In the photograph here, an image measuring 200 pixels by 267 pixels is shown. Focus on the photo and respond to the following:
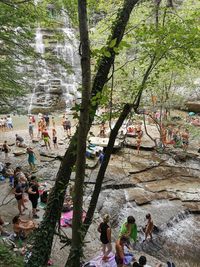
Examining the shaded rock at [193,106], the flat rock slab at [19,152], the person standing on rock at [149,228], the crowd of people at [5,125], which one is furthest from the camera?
the shaded rock at [193,106]

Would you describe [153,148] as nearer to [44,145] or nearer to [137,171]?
[137,171]

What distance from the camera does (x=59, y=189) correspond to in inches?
294

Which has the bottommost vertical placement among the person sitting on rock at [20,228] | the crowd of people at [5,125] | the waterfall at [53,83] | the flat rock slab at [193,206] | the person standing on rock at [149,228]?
the flat rock slab at [193,206]

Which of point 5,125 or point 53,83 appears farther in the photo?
point 53,83

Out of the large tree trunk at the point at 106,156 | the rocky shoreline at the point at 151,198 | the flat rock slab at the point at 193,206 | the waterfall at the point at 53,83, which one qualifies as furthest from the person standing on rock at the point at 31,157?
the waterfall at the point at 53,83

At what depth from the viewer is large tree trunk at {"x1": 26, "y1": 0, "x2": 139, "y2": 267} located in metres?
6.71

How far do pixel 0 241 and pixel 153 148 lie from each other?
1628 centimetres

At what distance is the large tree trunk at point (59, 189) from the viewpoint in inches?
264

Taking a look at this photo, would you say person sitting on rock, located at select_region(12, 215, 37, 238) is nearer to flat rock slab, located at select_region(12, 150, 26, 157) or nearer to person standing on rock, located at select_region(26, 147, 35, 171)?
person standing on rock, located at select_region(26, 147, 35, 171)

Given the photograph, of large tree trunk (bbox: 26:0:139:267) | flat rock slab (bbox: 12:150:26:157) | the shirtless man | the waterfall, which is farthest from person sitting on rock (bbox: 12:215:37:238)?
the waterfall

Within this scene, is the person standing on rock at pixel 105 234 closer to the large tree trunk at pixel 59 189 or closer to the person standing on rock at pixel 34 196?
the large tree trunk at pixel 59 189

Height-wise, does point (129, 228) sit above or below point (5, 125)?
below

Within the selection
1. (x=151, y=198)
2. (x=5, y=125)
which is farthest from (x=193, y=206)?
(x=5, y=125)

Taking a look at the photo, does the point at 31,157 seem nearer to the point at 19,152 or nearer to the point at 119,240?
the point at 19,152
